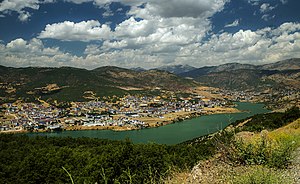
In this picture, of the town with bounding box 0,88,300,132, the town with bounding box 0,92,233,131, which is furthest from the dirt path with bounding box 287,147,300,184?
the town with bounding box 0,92,233,131

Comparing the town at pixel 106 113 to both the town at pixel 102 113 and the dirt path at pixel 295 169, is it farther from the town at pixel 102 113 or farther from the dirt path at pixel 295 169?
the dirt path at pixel 295 169

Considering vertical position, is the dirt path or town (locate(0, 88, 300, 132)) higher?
the dirt path

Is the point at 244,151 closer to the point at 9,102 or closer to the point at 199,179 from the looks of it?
the point at 199,179

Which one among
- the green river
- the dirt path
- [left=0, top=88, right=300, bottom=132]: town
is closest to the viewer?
the dirt path

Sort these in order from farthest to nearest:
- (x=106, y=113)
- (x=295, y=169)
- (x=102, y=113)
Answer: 1. (x=106, y=113)
2. (x=102, y=113)
3. (x=295, y=169)

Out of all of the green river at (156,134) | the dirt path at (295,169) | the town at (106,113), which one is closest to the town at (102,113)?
the town at (106,113)

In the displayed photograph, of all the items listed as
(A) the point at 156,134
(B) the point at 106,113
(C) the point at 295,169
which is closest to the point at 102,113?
(B) the point at 106,113

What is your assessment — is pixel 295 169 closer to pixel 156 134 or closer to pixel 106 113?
pixel 156 134

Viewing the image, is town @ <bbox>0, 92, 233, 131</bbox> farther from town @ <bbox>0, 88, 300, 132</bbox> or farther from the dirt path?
the dirt path

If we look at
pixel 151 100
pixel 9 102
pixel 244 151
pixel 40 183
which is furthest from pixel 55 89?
pixel 244 151

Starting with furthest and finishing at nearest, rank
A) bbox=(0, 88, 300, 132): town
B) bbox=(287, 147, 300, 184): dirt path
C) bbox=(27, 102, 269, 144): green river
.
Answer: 1. bbox=(0, 88, 300, 132): town
2. bbox=(27, 102, 269, 144): green river
3. bbox=(287, 147, 300, 184): dirt path

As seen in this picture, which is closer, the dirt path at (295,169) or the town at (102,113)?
Result: the dirt path at (295,169)
